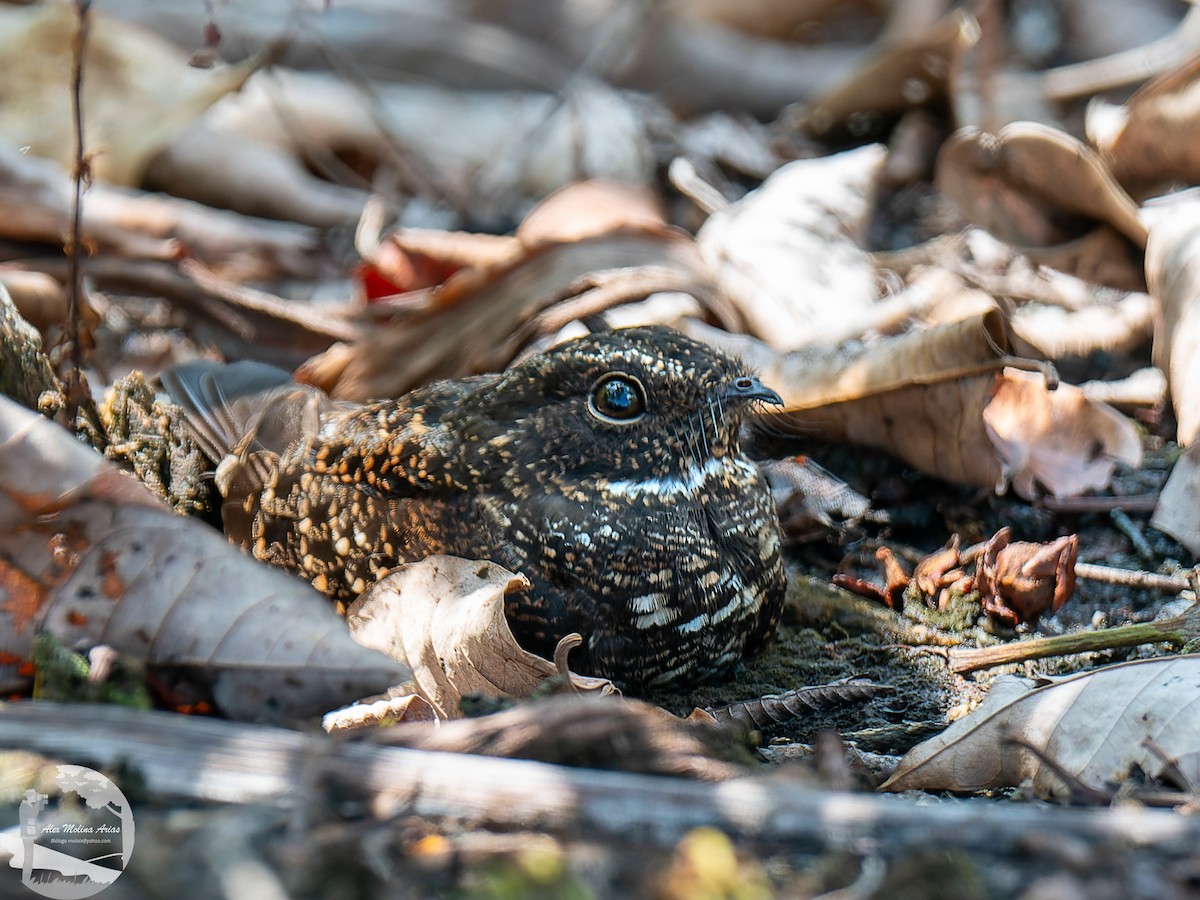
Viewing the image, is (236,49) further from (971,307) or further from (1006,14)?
(971,307)

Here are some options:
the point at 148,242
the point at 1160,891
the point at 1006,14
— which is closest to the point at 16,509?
the point at 1160,891

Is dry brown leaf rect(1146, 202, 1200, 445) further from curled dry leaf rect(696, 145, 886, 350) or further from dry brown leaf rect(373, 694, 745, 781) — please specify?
dry brown leaf rect(373, 694, 745, 781)

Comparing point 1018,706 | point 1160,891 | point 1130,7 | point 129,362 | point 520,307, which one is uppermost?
point 1130,7

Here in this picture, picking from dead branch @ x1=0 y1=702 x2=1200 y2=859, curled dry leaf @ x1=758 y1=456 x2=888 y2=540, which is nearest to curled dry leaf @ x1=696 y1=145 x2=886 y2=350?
curled dry leaf @ x1=758 y1=456 x2=888 y2=540

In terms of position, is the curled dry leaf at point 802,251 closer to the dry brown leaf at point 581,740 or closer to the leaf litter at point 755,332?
the leaf litter at point 755,332

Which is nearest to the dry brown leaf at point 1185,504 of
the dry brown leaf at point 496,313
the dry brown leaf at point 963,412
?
the dry brown leaf at point 963,412

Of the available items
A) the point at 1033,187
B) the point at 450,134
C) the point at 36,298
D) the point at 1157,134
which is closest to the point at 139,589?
the point at 36,298
